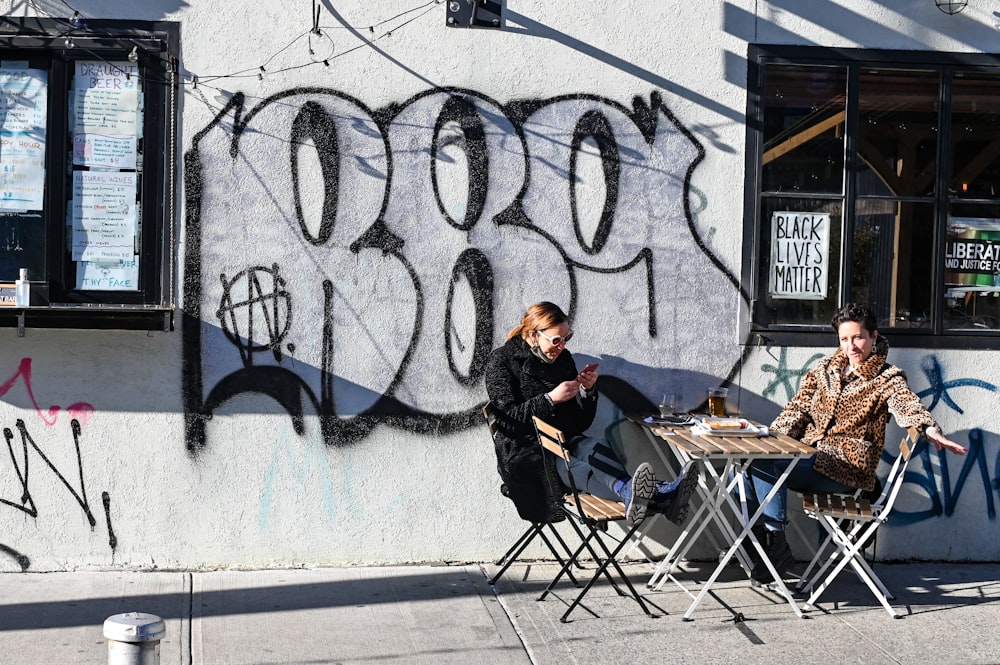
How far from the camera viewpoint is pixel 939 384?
257 inches

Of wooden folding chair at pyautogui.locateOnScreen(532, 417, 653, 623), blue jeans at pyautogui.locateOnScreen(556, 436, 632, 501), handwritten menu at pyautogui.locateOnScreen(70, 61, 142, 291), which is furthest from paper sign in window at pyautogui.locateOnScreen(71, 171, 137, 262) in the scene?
blue jeans at pyautogui.locateOnScreen(556, 436, 632, 501)

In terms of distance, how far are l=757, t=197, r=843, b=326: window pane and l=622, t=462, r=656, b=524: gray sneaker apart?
1.60m

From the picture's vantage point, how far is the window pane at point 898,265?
21.4 feet

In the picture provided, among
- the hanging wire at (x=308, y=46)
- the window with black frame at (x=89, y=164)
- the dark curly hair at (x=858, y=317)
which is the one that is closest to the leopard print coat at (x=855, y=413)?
the dark curly hair at (x=858, y=317)

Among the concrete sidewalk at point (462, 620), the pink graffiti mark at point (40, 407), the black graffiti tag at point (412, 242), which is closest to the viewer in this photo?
the concrete sidewalk at point (462, 620)

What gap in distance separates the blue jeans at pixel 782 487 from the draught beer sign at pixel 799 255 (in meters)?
1.01

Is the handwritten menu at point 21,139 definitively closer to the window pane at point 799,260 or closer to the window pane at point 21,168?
the window pane at point 21,168

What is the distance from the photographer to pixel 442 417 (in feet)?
20.6

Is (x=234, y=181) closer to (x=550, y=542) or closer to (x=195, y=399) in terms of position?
(x=195, y=399)

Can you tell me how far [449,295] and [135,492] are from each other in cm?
191

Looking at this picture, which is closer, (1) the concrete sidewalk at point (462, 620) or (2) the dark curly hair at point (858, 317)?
(1) the concrete sidewalk at point (462, 620)

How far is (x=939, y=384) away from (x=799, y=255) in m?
1.06

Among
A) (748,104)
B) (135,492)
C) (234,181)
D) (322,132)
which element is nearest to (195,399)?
(135,492)

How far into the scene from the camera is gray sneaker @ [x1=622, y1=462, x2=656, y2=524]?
5246mm
